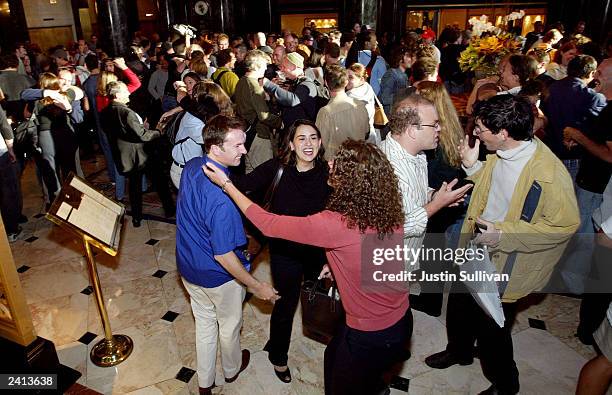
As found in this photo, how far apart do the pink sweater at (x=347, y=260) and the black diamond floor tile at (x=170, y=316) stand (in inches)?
79.2

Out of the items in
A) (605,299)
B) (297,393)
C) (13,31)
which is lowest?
(297,393)

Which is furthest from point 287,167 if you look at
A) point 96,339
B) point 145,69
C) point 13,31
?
point 13,31

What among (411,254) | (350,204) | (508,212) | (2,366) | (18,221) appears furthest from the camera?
(18,221)

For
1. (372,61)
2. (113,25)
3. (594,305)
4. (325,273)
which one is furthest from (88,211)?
(113,25)

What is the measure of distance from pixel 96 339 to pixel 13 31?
14576mm

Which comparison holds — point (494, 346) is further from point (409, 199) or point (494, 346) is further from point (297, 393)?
point (297, 393)

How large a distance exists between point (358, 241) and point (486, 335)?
4.13 ft

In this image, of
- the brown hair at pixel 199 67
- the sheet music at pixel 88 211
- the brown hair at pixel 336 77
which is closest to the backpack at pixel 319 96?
the brown hair at pixel 336 77

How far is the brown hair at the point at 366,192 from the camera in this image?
1.86 meters

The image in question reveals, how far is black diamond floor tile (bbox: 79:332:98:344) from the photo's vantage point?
3.40 metres

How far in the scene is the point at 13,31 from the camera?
45.9ft

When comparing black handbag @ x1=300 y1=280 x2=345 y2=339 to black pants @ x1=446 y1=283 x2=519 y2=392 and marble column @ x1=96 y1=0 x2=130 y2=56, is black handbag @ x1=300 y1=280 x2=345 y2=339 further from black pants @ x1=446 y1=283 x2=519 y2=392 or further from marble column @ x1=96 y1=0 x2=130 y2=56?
marble column @ x1=96 y1=0 x2=130 y2=56

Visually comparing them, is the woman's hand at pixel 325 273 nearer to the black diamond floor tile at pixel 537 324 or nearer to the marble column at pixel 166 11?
the black diamond floor tile at pixel 537 324

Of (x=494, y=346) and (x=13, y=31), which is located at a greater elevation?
(x=13, y=31)
